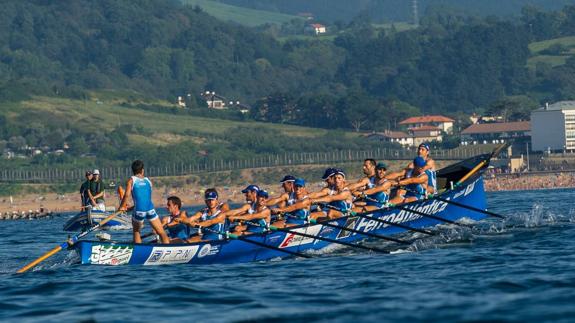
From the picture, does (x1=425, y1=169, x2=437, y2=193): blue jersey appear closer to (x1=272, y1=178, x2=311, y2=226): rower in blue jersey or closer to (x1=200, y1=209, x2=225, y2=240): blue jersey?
(x1=272, y1=178, x2=311, y2=226): rower in blue jersey

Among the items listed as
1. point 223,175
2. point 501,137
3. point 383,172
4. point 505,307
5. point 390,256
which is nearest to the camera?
point 505,307

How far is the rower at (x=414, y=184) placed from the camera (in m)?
37.0

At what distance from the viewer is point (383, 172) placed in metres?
36.2

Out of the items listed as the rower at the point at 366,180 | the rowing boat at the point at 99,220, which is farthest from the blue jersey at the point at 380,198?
the rowing boat at the point at 99,220

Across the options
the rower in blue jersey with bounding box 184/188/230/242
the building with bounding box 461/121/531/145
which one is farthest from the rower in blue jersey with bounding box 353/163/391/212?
the building with bounding box 461/121/531/145

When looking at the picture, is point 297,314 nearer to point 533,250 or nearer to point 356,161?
point 533,250

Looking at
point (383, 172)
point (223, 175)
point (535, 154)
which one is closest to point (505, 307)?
point (383, 172)

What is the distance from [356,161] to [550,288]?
13684cm

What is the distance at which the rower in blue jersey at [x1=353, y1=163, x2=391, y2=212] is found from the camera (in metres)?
35.9

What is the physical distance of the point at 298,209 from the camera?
110 ft

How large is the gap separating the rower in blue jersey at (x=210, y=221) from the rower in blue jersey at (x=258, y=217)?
301 millimetres

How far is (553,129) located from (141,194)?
14731cm

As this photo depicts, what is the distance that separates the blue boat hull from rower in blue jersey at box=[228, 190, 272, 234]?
25.9 inches

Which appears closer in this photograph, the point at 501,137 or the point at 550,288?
the point at 550,288
